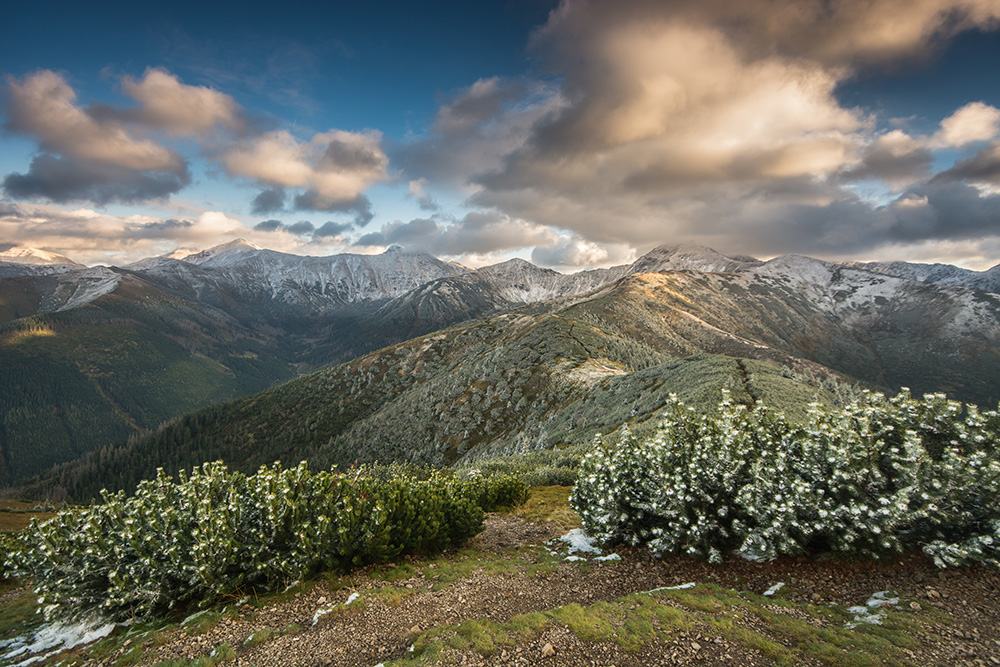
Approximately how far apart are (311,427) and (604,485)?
573ft

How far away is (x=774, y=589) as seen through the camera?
1311 cm

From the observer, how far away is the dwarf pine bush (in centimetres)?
1148

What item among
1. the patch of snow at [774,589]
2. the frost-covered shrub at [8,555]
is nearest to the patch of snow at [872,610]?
the patch of snow at [774,589]

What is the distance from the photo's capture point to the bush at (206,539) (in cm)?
1217

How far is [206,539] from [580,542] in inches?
608

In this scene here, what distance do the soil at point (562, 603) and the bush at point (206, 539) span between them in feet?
3.96

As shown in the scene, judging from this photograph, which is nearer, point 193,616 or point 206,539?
point 193,616

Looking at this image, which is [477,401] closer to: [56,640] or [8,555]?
[56,640]

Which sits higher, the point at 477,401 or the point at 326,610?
the point at 326,610

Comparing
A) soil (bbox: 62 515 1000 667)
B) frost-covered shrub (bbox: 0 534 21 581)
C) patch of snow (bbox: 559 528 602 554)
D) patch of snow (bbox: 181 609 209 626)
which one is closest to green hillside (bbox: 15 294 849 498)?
patch of snow (bbox: 559 528 602 554)

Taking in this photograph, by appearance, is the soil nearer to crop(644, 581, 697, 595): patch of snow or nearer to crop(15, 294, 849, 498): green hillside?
crop(644, 581, 697, 595): patch of snow

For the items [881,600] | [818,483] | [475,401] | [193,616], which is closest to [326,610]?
[193,616]

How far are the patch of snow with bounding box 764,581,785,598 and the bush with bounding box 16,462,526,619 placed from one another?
497 inches

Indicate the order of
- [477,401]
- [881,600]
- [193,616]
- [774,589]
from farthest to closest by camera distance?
[477,401]
[774,589]
[193,616]
[881,600]
